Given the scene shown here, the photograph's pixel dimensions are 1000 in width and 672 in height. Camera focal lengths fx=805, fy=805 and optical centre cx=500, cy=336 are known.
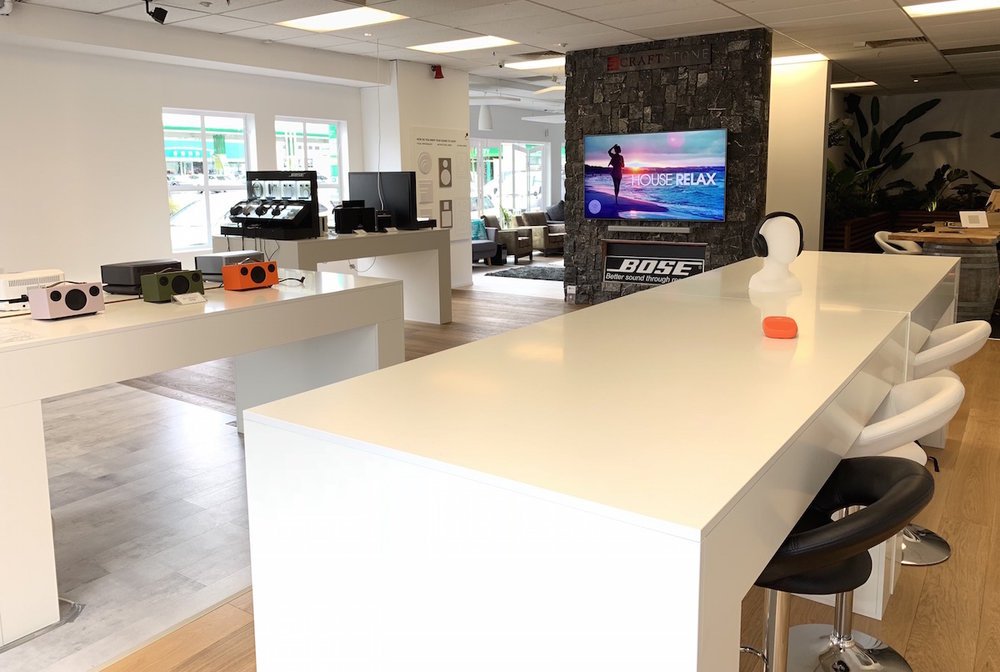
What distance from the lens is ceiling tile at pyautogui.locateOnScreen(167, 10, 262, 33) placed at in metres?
6.49

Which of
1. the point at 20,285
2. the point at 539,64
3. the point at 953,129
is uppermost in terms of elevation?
the point at 539,64

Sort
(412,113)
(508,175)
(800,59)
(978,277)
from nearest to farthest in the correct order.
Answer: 1. (978,277)
2. (800,59)
3. (412,113)
4. (508,175)

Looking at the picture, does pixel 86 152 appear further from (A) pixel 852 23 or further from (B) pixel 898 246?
(B) pixel 898 246

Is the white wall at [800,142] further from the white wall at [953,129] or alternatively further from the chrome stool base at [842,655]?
the chrome stool base at [842,655]

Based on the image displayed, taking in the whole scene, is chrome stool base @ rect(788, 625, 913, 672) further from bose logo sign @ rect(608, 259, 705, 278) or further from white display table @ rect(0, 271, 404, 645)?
bose logo sign @ rect(608, 259, 705, 278)

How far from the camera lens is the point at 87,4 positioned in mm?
5879

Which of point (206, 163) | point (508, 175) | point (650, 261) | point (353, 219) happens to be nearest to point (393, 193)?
point (353, 219)

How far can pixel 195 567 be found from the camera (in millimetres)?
2883

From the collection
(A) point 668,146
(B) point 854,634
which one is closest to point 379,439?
(B) point 854,634

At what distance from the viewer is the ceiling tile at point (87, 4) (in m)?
5.78

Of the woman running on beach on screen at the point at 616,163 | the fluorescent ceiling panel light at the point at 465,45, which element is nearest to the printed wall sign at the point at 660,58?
the woman running on beach on screen at the point at 616,163

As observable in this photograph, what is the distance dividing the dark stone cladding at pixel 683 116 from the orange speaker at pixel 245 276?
5.18 meters

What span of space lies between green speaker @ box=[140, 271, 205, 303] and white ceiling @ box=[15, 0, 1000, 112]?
332 cm

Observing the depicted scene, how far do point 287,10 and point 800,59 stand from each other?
545 centimetres
